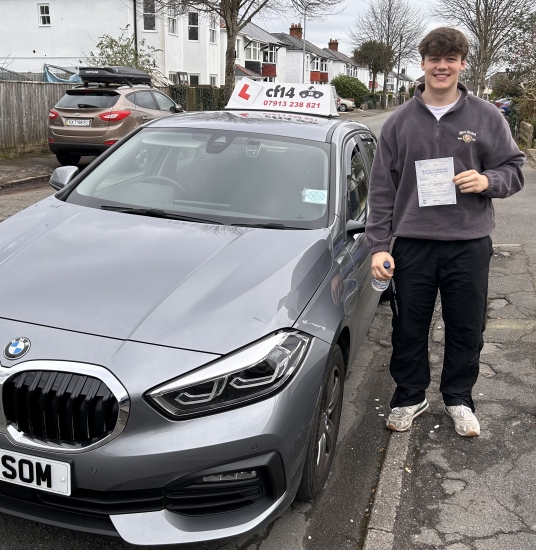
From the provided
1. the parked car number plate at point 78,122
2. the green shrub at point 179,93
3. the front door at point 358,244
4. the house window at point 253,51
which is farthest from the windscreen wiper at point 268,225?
the house window at point 253,51

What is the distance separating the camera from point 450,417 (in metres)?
3.58

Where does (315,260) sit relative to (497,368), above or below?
above

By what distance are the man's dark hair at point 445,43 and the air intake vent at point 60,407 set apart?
2.05 meters

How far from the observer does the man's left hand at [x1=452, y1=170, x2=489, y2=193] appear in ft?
9.32

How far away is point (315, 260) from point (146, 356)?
1.03m

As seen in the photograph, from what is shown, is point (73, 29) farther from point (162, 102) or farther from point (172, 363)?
point (172, 363)

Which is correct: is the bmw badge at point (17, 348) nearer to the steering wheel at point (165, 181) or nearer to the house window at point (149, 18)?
the steering wheel at point (165, 181)

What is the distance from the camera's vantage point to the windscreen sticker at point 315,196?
11.2 feet

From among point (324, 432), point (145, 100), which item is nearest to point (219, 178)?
point (324, 432)

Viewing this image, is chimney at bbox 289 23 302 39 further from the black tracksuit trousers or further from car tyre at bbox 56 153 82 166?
the black tracksuit trousers

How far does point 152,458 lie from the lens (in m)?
2.07

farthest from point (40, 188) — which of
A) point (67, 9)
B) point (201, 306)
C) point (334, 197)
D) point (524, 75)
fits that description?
point (67, 9)

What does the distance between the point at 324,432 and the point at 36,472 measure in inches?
47.6

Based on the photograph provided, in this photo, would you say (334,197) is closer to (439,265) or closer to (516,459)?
(439,265)
